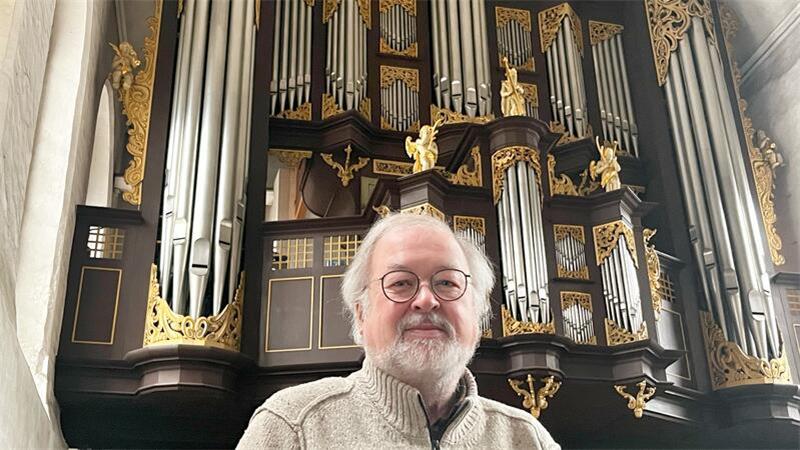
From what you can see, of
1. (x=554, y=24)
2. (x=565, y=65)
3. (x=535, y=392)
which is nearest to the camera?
(x=535, y=392)

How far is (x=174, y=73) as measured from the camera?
25.7 feet

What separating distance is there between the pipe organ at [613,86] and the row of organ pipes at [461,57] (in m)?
1.32

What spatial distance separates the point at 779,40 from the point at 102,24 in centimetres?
702

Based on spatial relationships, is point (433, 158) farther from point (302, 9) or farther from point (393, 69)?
point (302, 9)

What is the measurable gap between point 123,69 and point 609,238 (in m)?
4.20

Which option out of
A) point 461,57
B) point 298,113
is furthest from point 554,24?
point 298,113

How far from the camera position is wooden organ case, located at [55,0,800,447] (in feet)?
22.4

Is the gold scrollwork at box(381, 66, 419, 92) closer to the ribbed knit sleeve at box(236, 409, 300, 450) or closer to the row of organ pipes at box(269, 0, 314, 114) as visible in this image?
the row of organ pipes at box(269, 0, 314, 114)

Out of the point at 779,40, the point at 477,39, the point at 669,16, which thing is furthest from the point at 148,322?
the point at 779,40

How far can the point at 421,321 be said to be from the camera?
7.48ft

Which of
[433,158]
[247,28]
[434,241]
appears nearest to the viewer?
[434,241]

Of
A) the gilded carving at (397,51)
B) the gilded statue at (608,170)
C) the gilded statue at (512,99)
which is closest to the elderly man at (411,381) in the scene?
the gilded statue at (512,99)

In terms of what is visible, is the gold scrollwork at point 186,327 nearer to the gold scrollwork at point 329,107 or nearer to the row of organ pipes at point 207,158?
the row of organ pipes at point 207,158

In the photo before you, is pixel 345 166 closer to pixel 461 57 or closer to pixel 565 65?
pixel 461 57
